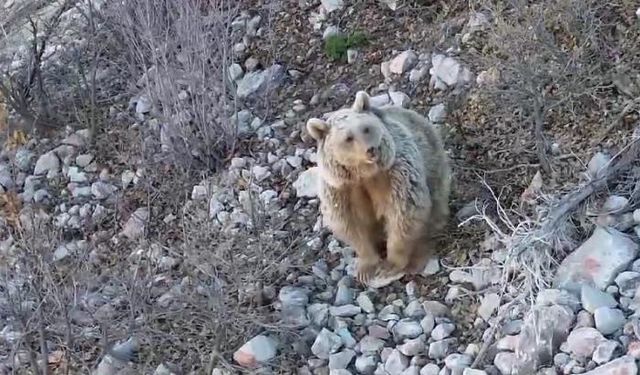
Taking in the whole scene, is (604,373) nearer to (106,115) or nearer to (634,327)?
(634,327)

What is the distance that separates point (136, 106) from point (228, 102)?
0.81 meters

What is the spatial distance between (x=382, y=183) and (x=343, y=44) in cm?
195

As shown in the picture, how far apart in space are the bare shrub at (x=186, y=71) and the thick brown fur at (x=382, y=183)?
127 centimetres

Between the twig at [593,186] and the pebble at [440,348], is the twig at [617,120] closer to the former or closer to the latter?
the twig at [593,186]

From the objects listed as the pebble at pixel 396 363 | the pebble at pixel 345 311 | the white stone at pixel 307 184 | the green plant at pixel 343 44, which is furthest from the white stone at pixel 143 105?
the pebble at pixel 396 363

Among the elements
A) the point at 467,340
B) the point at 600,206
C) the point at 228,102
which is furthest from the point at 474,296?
the point at 228,102

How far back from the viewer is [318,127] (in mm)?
4531

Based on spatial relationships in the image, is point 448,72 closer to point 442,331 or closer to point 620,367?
point 442,331

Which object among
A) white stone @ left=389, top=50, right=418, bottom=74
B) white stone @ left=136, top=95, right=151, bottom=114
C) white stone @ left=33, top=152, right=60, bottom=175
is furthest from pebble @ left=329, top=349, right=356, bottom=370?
white stone @ left=33, top=152, right=60, bottom=175

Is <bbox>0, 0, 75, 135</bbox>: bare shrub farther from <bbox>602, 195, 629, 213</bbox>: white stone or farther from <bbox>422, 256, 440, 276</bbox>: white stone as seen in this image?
<bbox>602, 195, 629, 213</bbox>: white stone

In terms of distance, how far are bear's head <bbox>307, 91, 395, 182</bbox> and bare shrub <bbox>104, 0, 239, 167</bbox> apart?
135 cm

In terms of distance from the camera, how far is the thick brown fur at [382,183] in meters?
4.49

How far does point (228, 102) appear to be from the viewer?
6.20 metres

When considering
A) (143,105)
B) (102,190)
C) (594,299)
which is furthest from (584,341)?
(143,105)
